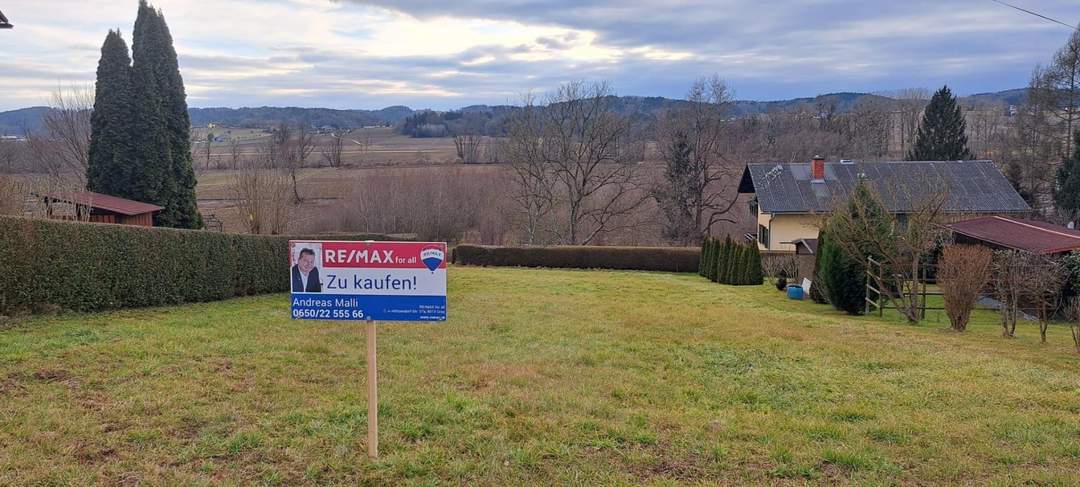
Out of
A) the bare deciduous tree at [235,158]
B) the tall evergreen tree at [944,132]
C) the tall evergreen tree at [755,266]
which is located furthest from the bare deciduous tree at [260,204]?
the tall evergreen tree at [944,132]

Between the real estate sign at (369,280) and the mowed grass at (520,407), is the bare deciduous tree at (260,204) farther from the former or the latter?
the real estate sign at (369,280)

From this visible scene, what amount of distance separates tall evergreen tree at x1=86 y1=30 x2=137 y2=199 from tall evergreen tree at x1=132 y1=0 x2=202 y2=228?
0.30 metres

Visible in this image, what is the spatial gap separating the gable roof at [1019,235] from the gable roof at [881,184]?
9.16 meters

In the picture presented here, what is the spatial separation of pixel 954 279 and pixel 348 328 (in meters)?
12.1

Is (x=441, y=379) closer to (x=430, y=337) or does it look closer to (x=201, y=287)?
(x=430, y=337)

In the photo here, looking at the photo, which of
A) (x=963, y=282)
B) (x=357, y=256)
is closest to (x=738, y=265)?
(x=963, y=282)

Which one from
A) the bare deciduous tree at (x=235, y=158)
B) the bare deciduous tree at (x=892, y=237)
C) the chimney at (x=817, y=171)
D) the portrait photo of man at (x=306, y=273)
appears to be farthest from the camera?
the bare deciduous tree at (x=235, y=158)

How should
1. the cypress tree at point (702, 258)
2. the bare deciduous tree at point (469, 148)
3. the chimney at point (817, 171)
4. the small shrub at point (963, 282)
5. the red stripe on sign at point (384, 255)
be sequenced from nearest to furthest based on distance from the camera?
the red stripe on sign at point (384, 255) < the small shrub at point (963, 282) < the cypress tree at point (702, 258) < the chimney at point (817, 171) < the bare deciduous tree at point (469, 148)

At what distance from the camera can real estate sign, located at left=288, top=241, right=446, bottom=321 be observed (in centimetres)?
451

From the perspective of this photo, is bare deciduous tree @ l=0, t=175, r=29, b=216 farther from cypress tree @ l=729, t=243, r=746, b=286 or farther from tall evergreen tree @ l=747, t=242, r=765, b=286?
tall evergreen tree @ l=747, t=242, r=765, b=286

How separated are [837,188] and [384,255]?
3415 cm

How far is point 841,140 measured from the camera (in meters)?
66.8

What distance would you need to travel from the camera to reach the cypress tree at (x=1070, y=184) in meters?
35.3

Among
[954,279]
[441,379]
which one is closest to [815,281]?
[954,279]
